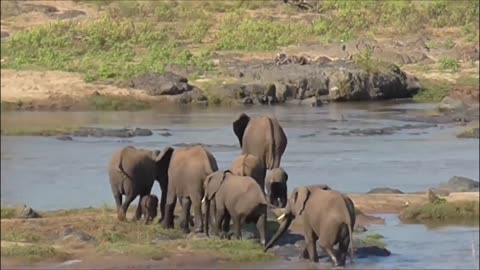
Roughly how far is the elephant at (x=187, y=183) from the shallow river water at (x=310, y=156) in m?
0.71

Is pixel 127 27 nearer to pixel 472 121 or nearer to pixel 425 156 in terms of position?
pixel 472 121

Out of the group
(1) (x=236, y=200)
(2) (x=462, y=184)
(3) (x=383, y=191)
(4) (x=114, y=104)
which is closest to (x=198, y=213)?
(1) (x=236, y=200)

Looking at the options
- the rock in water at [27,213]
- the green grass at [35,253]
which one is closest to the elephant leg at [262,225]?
the green grass at [35,253]

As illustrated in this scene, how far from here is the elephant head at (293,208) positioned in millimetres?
9398

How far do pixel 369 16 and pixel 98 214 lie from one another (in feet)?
52.9

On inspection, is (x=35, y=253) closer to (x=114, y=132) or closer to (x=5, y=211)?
(x=5, y=211)

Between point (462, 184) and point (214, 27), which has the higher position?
point (214, 27)

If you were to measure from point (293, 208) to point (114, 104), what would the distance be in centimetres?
1240

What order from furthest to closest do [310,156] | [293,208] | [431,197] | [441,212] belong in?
[310,156] → [431,197] → [441,212] → [293,208]

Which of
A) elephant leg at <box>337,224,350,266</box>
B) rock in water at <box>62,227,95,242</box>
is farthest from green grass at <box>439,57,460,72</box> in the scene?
rock in water at <box>62,227,95,242</box>

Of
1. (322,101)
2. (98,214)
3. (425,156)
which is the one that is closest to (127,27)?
(322,101)

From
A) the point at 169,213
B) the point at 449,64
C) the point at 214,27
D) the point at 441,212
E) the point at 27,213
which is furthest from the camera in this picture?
the point at 214,27

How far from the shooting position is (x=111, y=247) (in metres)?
9.14

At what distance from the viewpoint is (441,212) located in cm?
1133
